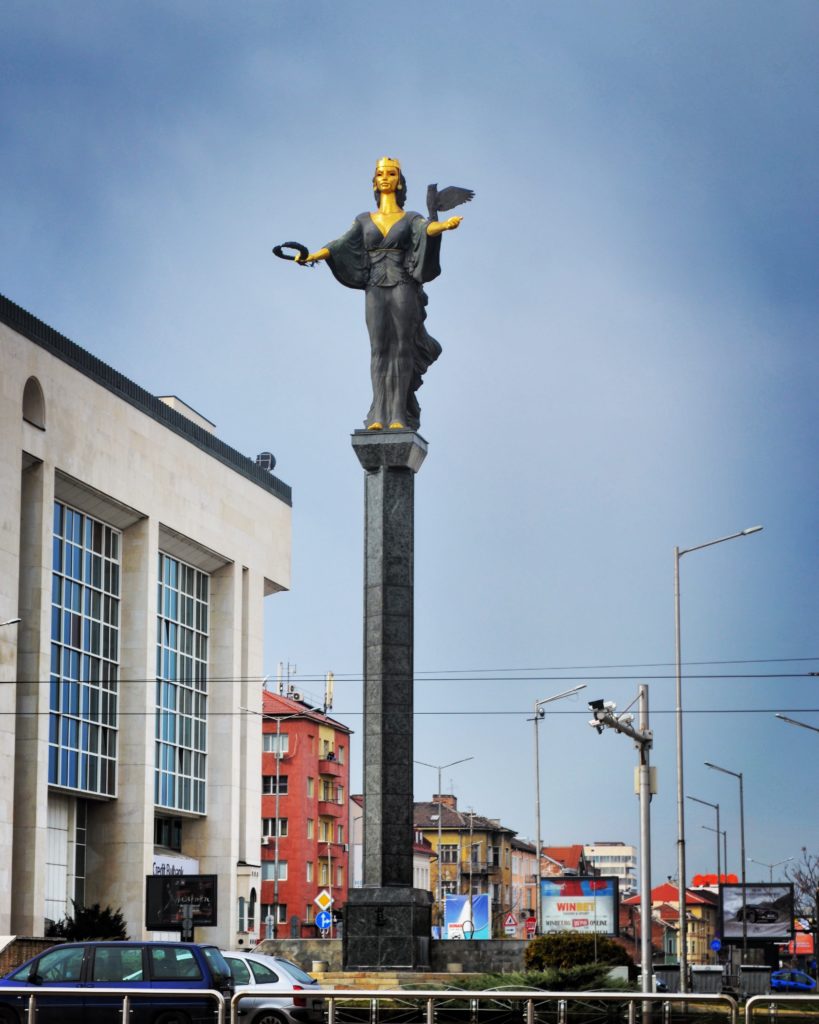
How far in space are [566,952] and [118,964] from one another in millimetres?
15904

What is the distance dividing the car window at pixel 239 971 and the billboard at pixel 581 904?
77.7 ft

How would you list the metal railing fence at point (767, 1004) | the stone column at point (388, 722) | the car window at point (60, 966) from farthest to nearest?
the stone column at point (388, 722), the car window at point (60, 966), the metal railing fence at point (767, 1004)

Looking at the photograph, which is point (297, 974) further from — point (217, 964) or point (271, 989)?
point (271, 989)

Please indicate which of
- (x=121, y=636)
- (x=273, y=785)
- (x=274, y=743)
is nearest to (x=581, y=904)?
(x=121, y=636)

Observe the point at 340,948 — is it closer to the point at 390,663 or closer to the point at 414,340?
the point at 390,663

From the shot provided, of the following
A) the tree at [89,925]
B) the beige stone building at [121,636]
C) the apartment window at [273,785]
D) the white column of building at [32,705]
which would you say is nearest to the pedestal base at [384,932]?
the beige stone building at [121,636]

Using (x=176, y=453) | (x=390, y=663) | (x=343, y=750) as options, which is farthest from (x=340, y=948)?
(x=343, y=750)

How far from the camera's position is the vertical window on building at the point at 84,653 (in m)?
65.0

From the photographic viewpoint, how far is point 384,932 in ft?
115

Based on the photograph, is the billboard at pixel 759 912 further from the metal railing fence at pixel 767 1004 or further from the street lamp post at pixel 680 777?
the metal railing fence at pixel 767 1004

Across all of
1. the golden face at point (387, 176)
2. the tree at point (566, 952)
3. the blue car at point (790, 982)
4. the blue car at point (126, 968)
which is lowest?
the blue car at point (790, 982)

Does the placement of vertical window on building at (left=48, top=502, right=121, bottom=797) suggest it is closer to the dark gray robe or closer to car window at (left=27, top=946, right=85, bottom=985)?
the dark gray robe

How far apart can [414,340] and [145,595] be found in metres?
34.8

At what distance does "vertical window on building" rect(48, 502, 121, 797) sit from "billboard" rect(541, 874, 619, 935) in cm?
2169
